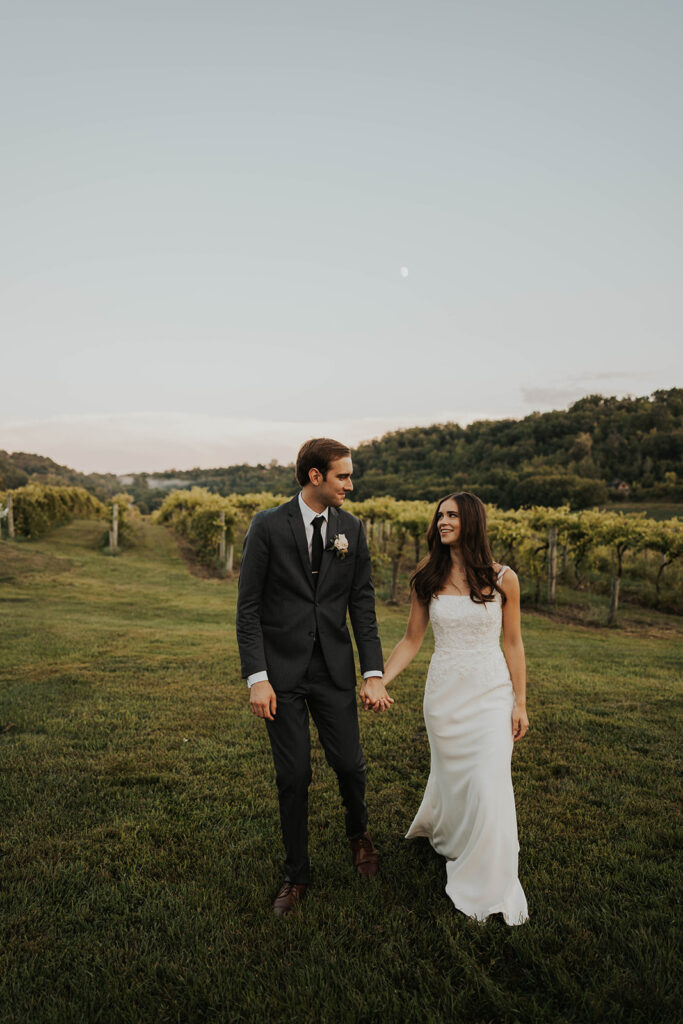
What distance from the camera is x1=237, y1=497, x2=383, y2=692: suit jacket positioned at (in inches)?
116

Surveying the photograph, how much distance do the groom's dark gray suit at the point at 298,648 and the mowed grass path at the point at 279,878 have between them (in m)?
0.51

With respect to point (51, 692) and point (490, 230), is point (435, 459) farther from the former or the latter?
point (51, 692)

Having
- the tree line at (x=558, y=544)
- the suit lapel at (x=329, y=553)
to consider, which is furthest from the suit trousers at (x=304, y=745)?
the tree line at (x=558, y=544)

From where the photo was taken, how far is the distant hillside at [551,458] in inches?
1751

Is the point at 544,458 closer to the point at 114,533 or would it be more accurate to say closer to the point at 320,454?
the point at 114,533

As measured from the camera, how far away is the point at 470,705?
3068 mm

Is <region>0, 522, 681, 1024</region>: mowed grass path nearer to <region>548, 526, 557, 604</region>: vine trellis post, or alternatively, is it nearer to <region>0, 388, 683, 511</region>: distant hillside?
<region>548, 526, 557, 604</region>: vine trellis post

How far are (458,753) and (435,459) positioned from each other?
56.7 metres

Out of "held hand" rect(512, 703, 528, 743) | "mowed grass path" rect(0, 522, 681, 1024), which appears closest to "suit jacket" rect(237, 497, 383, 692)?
"held hand" rect(512, 703, 528, 743)

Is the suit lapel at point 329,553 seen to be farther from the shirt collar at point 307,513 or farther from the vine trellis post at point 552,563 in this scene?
the vine trellis post at point 552,563

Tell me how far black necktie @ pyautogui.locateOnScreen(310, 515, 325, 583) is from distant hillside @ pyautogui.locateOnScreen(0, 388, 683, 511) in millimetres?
40873

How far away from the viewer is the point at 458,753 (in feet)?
9.93

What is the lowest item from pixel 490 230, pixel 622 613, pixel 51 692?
pixel 622 613

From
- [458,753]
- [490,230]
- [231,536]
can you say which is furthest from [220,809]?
[231,536]
